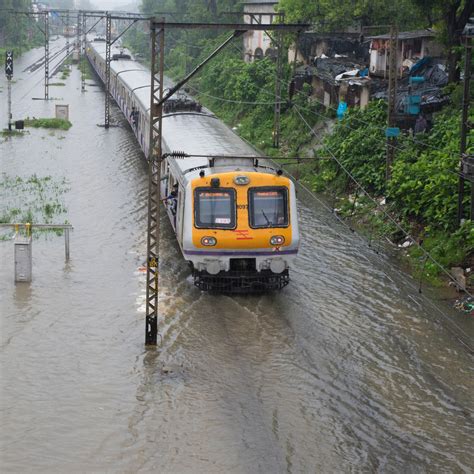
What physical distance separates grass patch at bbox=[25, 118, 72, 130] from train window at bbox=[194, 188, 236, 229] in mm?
25192

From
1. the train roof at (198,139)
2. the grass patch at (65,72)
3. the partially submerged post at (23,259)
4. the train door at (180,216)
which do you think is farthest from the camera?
the grass patch at (65,72)

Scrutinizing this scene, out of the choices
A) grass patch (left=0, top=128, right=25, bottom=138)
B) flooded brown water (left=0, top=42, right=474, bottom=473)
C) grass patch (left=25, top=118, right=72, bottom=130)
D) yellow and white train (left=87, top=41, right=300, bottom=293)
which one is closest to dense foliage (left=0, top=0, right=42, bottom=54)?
grass patch (left=25, top=118, right=72, bottom=130)

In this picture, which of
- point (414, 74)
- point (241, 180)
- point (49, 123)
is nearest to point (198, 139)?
point (241, 180)

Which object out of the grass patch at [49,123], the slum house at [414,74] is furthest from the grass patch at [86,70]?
the slum house at [414,74]

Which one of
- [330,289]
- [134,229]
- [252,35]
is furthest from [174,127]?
[252,35]

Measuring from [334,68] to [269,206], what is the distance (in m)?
21.5

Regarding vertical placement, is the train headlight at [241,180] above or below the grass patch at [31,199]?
above

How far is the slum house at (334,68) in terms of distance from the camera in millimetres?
32000

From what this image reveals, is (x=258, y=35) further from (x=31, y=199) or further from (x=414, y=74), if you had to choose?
(x=31, y=199)

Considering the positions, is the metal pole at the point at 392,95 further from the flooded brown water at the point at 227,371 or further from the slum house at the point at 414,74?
the flooded brown water at the point at 227,371

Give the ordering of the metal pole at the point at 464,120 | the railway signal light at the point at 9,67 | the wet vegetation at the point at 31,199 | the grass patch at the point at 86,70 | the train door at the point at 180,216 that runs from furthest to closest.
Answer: the grass patch at the point at 86,70 → the railway signal light at the point at 9,67 → the wet vegetation at the point at 31,199 → the metal pole at the point at 464,120 → the train door at the point at 180,216

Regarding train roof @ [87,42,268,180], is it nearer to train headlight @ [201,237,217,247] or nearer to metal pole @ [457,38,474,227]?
train headlight @ [201,237,217,247]

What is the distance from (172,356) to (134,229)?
8.70 m

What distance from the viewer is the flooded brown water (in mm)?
11562
